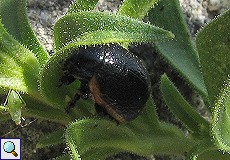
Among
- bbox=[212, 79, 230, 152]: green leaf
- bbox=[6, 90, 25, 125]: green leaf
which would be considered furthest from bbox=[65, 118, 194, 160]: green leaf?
bbox=[212, 79, 230, 152]: green leaf

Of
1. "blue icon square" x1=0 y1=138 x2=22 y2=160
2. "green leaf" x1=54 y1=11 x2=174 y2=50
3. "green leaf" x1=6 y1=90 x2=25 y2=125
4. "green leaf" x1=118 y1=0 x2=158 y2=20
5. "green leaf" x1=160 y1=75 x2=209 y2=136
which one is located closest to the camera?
"green leaf" x1=54 y1=11 x2=174 y2=50

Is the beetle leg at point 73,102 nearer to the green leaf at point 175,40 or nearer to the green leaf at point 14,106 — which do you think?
the green leaf at point 14,106

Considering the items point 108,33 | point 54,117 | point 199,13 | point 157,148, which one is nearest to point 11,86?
point 54,117

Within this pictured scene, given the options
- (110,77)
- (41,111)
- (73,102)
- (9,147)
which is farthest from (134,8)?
(9,147)


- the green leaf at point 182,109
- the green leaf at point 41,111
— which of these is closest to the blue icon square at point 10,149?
the green leaf at point 41,111

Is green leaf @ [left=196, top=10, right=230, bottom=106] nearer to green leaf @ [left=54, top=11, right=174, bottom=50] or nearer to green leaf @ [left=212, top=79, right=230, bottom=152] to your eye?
green leaf @ [left=212, top=79, right=230, bottom=152]

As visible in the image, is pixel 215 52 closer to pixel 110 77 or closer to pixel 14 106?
pixel 110 77

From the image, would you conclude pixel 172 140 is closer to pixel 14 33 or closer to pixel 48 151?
pixel 48 151
